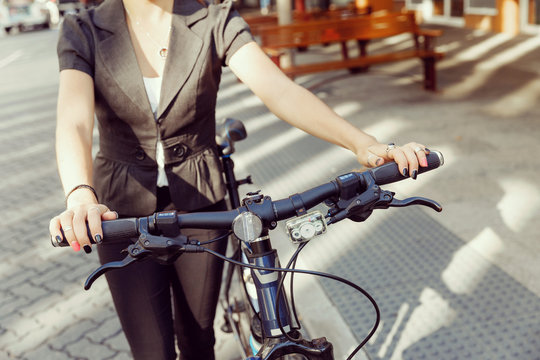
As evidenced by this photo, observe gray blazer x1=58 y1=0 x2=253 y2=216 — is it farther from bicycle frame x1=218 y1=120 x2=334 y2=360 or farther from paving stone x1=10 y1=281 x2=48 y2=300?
paving stone x1=10 y1=281 x2=48 y2=300

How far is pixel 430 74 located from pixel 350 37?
4.53 ft

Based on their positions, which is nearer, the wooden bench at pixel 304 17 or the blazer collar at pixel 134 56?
the blazer collar at pixel 134 56

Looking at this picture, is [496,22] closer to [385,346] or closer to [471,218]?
[471,218]


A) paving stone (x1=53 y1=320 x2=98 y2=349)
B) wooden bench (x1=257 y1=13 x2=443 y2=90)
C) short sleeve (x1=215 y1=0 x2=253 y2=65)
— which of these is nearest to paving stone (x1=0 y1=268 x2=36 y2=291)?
paving stone (x1=53 y1=320 x2=98 y2=349)

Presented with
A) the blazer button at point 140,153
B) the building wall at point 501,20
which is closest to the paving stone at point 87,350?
the blazer button at point 140,153

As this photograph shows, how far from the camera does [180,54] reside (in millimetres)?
2086

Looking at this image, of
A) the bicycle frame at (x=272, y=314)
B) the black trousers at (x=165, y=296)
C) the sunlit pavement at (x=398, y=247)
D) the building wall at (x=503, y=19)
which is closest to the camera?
the bicycle frame at (x=272, y=314)

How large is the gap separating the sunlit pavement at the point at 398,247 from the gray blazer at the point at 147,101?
1595mm

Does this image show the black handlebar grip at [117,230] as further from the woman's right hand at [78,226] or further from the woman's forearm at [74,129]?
the woman's forearm at [74,129]

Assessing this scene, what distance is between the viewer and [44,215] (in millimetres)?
5844

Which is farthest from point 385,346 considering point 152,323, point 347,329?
point 152,323

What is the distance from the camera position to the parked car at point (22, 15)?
103ft

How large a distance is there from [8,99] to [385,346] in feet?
36.9

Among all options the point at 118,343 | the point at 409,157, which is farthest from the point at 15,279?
the point at 409,157
